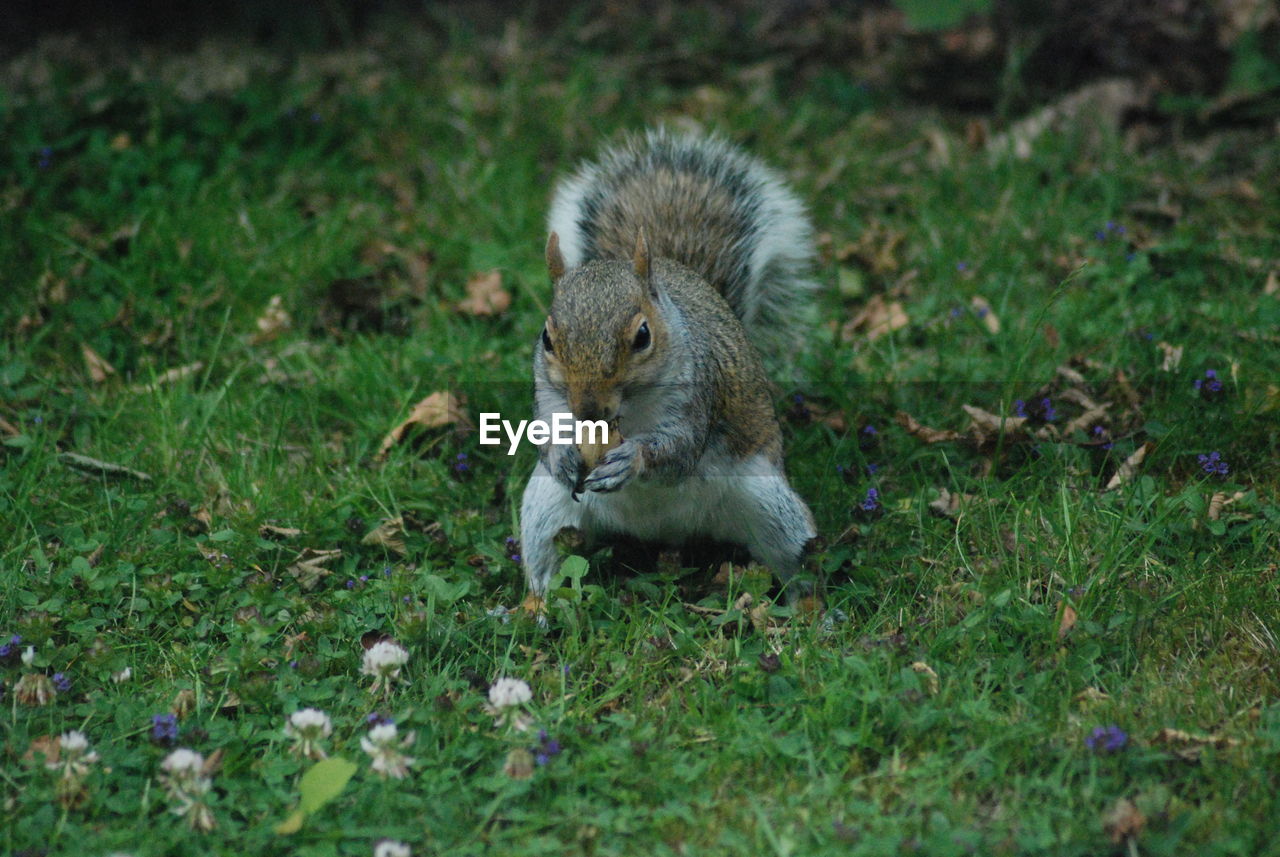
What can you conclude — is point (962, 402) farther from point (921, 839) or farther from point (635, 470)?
point (921, 839)

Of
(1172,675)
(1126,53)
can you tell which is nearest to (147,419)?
(1172,675)

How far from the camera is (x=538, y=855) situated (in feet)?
5.65

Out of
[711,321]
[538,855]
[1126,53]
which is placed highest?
[1126,53]

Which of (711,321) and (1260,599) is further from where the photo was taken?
(711,321)

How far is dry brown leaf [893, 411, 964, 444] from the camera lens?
2.73 meters

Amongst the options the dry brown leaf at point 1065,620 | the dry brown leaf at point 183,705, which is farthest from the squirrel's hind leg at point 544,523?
the dry brown leaf at point 1065,620

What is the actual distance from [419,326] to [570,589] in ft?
4.14

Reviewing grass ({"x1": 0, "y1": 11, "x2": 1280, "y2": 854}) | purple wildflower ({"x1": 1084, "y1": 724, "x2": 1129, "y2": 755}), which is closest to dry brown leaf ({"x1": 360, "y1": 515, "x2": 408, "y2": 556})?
grass ({"x1": 0, "y1": 11, "x2": 1280, "y2": 854})

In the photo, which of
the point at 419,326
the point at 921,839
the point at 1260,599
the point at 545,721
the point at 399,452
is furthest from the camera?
the point at 419,326

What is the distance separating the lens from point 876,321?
3.27 meters

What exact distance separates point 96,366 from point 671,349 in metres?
1.61

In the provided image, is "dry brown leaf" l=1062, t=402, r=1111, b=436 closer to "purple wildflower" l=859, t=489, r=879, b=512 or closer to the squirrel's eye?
"purple wildflower" l=859, t=489, r=879, b=512

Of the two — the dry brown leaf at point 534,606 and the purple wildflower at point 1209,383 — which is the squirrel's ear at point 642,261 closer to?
the dry brown leaf at point 534,606

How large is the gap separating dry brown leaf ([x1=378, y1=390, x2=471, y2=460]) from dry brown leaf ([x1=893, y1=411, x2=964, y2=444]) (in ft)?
3.17
